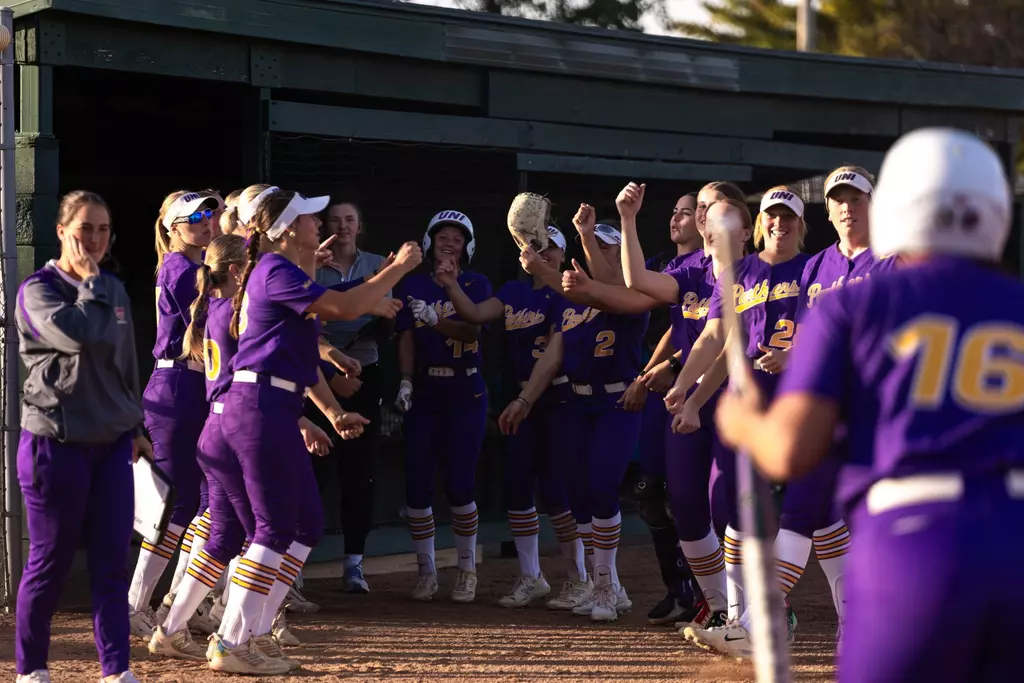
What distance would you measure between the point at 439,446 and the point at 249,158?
1.98 metres

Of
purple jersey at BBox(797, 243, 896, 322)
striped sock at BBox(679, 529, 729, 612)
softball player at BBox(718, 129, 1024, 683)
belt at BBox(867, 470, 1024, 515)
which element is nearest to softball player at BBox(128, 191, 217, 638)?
striped sock at BBox(679, 529, 729, 612)

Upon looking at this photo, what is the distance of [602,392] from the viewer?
7.28 m

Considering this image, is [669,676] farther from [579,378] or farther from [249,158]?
[249,158]

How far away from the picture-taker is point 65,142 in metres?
10.8

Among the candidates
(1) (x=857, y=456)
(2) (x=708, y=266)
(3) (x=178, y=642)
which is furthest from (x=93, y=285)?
(1) (x=857, y=456)

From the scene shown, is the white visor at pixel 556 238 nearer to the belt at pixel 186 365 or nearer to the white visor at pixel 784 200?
the white visor at pixel 784 200

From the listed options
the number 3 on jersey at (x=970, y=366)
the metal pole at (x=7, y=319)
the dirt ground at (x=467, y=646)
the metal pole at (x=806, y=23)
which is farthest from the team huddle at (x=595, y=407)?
the metal pole at (x=806, y=23)

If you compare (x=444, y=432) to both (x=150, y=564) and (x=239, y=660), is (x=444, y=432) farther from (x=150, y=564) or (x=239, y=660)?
(x=239, y=660)

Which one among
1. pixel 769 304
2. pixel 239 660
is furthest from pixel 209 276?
pixel 769 304

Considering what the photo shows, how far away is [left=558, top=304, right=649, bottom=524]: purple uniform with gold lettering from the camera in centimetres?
720

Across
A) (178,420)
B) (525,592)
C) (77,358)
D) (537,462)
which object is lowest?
(525,592)

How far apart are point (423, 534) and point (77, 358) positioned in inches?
123

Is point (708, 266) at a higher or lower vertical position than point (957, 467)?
higher

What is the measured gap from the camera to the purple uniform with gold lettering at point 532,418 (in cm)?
770
